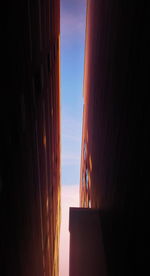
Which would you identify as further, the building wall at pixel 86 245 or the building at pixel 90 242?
the building wall at pixel 86 245

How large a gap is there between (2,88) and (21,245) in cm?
245

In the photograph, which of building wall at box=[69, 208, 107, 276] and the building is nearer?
the building

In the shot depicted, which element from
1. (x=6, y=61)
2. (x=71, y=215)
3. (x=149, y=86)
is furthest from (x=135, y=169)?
(x=71, y=215)

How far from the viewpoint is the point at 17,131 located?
3.45 metres

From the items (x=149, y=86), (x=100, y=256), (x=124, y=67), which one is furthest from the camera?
(x=100, y=256)

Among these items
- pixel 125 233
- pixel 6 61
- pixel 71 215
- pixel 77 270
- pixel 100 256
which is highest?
pixel 6 61

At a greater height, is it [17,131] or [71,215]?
[17,131]

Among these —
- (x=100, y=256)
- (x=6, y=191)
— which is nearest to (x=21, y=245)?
(x=6, y=191)

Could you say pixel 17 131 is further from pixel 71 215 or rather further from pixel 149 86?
pixel 71 215

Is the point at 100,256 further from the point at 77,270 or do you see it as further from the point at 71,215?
the point at 71,215

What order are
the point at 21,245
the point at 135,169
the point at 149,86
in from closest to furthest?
the point at 149,86, the point at 135,169, the point at 21,245

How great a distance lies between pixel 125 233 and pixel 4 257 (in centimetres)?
141

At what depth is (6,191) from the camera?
293 centimetres

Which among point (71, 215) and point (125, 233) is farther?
point (71, 215)
